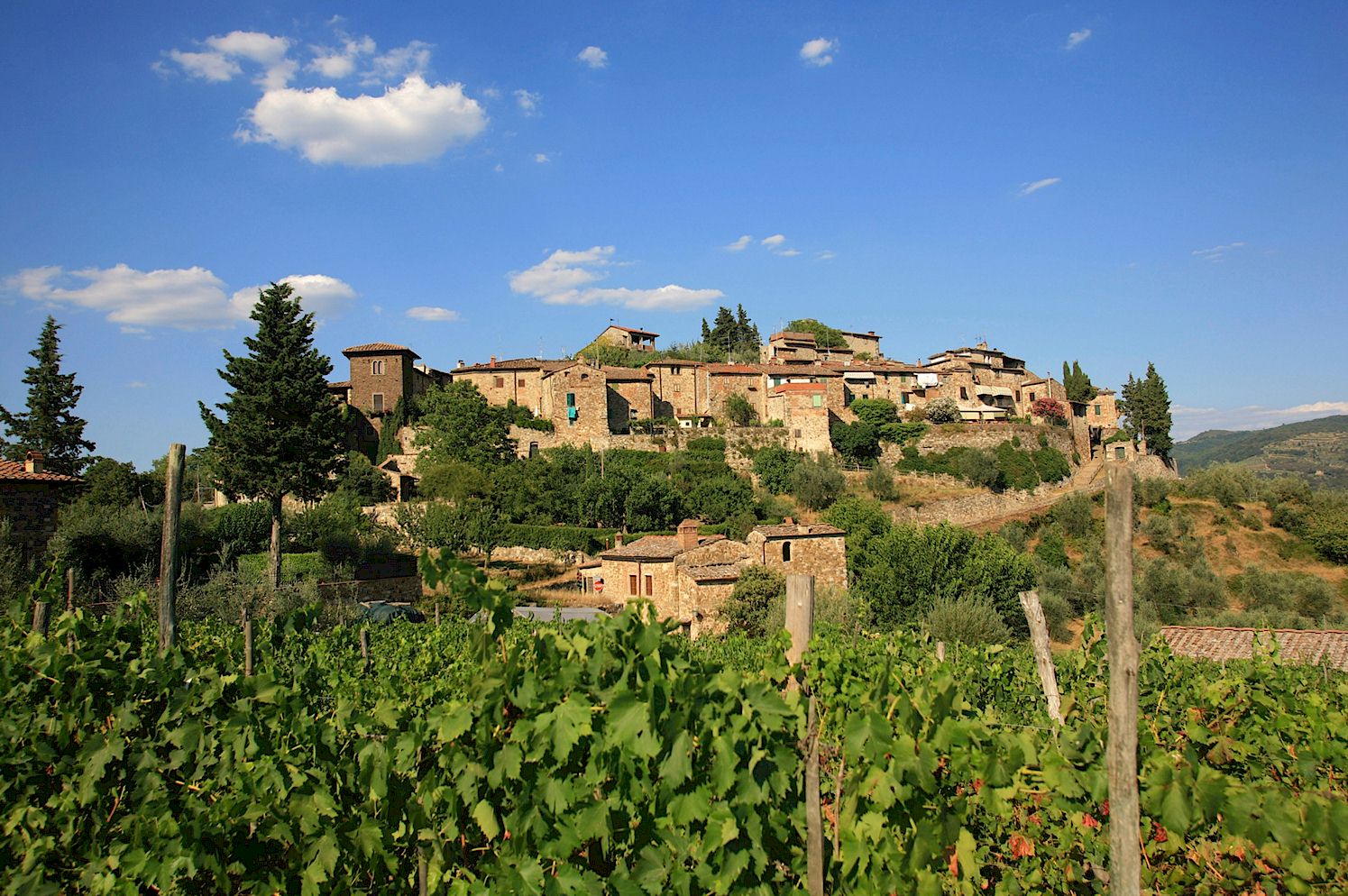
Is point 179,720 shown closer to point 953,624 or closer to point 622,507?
point 953,624

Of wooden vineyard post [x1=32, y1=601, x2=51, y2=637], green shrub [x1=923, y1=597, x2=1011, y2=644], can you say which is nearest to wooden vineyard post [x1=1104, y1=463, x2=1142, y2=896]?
wooden vineyard post [x1=32, y1=601, x2=51, y2=637]

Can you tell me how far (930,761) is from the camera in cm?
254

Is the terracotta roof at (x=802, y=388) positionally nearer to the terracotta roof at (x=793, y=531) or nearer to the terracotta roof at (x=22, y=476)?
the terracotta roof at (x=793, y=531)

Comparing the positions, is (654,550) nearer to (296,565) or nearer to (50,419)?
(296,565)

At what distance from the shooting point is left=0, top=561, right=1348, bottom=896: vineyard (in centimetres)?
259

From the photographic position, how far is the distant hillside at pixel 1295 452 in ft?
305

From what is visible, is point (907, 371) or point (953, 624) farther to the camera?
point (907, 371)

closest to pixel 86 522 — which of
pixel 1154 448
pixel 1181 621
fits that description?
pixel 1181 621

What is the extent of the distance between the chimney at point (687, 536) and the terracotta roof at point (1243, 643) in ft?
38.3

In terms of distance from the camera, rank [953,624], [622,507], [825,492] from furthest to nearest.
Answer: [825,492]
[622,507]
[953,624]

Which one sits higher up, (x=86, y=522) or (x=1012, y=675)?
(x=86, y=522)

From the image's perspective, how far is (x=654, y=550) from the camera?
22.7 meters

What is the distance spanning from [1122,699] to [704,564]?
19.1 meters

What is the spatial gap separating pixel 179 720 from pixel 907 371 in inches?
2197
